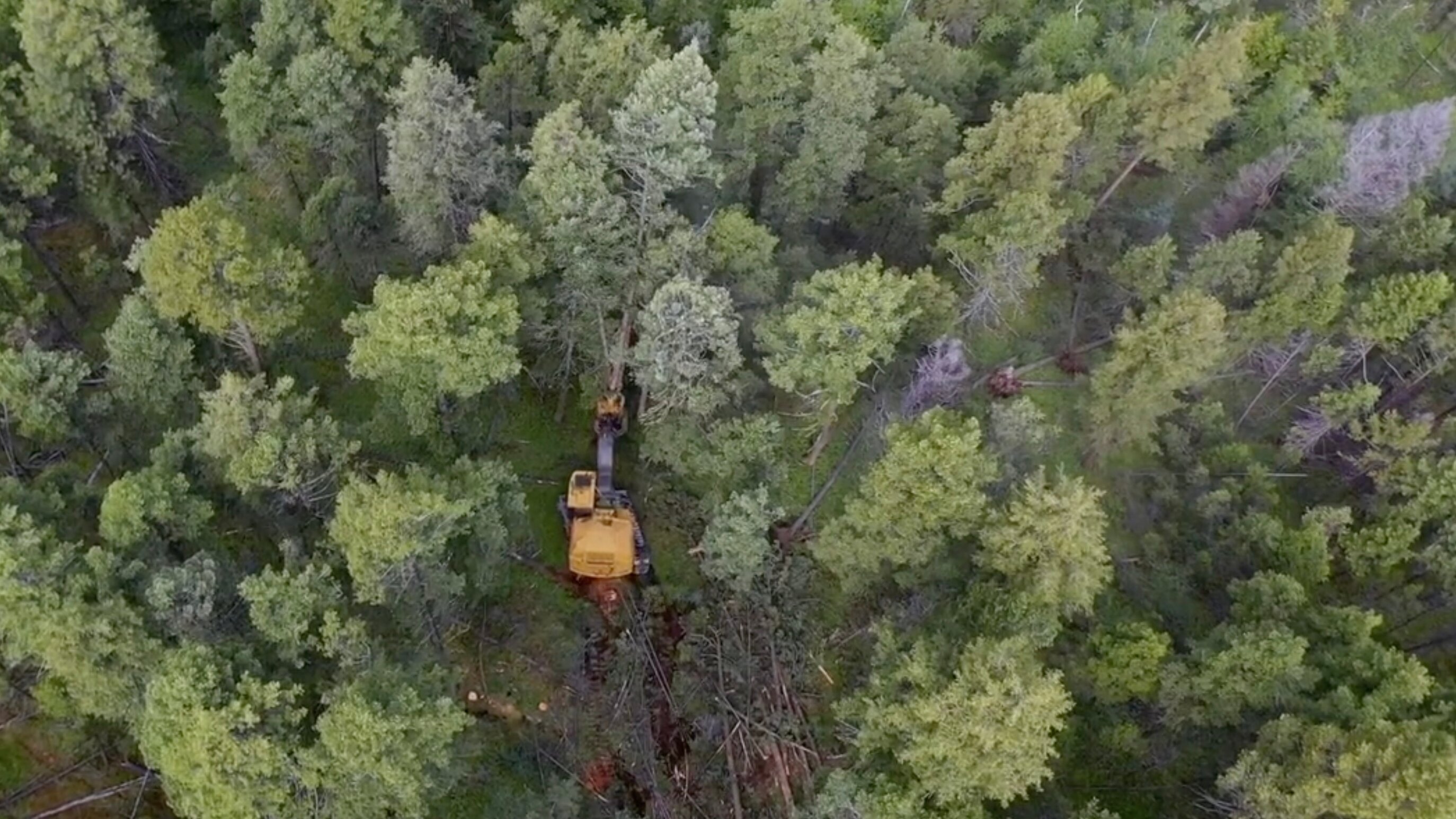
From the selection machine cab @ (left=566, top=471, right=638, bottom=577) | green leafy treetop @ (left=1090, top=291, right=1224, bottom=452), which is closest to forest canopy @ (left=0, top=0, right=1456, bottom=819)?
green leafy treetop @ (left=1090, top=291, right=1224, bottom=452)

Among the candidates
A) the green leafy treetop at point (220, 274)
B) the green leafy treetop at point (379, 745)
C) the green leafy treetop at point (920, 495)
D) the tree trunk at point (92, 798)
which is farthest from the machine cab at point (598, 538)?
the tree trunk at point (92, 798)

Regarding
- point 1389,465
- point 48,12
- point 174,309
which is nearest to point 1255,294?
point 1389,465

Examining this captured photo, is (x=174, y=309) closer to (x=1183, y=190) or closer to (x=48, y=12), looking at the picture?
(x=48, y=12)

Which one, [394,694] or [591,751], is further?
[591,751]

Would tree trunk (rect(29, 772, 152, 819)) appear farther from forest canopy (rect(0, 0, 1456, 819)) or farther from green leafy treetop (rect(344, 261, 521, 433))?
green leafy treetop (rect(344, 261, 521, 433))

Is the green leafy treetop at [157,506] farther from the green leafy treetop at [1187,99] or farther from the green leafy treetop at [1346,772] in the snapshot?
the green leafy treetop at [1187,99]

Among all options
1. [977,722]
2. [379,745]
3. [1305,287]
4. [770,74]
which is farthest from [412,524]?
[1305,287]

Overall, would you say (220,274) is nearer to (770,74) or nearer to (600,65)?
(600,65)
